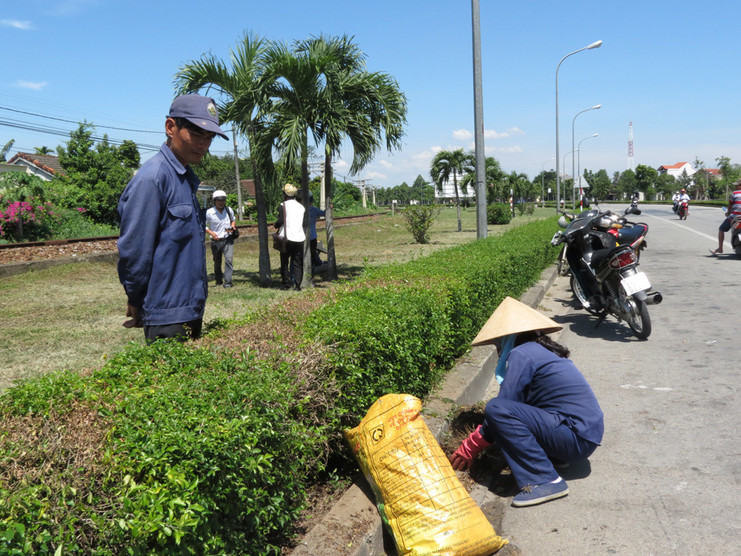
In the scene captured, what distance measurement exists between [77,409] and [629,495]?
2.80 m

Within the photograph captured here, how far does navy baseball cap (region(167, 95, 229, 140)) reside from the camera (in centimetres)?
289

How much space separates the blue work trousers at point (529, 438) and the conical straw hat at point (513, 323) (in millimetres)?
400

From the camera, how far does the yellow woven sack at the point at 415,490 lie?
2.67 m

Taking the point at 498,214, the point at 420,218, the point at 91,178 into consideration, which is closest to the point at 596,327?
the point at 420,218

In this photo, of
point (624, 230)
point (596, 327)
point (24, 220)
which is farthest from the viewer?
point (24, 220)

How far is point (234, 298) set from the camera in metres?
9.84

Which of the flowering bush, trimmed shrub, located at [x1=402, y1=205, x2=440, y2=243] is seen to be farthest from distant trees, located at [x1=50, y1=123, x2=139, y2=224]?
trimmed shrub, located at [x1=402, y1=205, x2=440, y2=243]

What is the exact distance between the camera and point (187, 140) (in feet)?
9.78

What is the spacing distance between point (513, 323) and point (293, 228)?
23.8ft

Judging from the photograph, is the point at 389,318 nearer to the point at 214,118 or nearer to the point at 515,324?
the point at 515,324

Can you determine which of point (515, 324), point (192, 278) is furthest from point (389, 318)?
point (192, 278)

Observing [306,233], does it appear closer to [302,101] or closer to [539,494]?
[302,101]

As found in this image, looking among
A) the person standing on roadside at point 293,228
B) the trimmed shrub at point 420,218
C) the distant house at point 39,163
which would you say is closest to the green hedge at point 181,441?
the person standing on roadside at point 293,228

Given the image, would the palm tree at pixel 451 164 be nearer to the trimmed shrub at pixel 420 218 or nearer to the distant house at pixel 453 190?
the distant house at pixel 453 190
